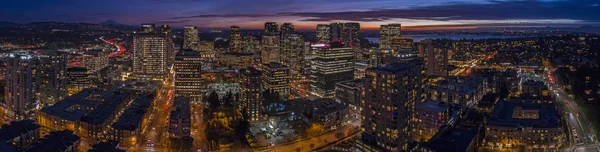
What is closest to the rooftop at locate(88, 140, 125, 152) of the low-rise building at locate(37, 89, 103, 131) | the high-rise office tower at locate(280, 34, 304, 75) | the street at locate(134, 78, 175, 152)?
the street at locate(134, 78, 175, 152)

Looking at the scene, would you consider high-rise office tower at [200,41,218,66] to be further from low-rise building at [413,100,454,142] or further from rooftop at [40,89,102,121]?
low-rise building at [413,100,454,142]

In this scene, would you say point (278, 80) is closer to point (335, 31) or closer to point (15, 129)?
point (15, 129)

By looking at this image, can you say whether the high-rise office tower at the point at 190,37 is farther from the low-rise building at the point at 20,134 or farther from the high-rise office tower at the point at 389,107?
the high-rise office tower at the point at 389,107

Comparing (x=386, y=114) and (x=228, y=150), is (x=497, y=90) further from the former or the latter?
(x=228, y=150)

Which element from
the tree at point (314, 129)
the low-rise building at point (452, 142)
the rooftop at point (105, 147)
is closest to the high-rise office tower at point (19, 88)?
the rooftop at point (105, 147)

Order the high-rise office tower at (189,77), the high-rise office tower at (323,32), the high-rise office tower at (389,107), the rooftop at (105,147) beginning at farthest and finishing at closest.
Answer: the high-rise office tower at (323,32) < the high-rise office tower at (189,77) < the rooftop at (105,147) < the high-rise office tower at (389,107)
